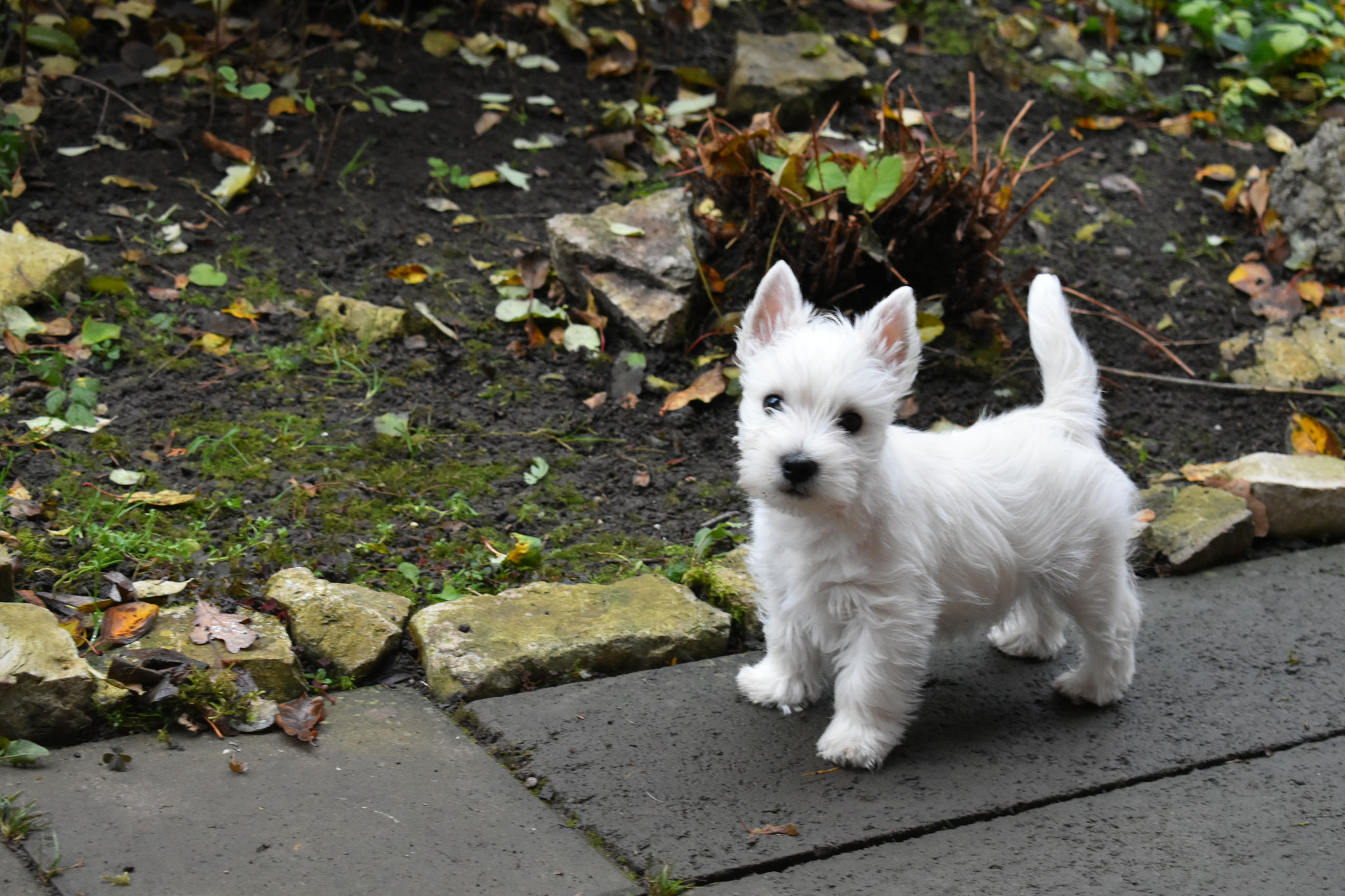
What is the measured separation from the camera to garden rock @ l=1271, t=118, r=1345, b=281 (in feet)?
20.6

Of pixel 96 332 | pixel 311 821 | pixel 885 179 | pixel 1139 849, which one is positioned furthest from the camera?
pixel 885 179

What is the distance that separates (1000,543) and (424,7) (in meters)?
5.62

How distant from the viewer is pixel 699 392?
16.8ft

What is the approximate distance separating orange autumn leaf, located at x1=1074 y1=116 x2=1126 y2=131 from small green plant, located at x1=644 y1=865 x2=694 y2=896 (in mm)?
6087

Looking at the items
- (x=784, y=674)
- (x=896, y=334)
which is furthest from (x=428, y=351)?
(x=896, y=334)

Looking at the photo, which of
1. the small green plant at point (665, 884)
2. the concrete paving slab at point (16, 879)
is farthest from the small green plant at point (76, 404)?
the small green plant at point (665, 884)

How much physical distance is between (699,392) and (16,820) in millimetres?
3090

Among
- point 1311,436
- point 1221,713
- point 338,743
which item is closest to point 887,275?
point 1311,436

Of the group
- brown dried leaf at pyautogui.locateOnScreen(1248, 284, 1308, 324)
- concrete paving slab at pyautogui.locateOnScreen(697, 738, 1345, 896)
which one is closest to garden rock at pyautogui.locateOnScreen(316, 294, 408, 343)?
concrete paving slab at pyautogui.locateOnScreen(697, 738, 1345, 896)

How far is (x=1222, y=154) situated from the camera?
289 inches

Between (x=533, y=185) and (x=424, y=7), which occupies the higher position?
(x=424, y=7)

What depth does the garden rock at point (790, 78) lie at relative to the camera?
22.2ft

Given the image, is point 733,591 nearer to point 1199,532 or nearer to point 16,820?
point 1199,532

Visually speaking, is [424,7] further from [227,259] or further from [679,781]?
[679,781]
